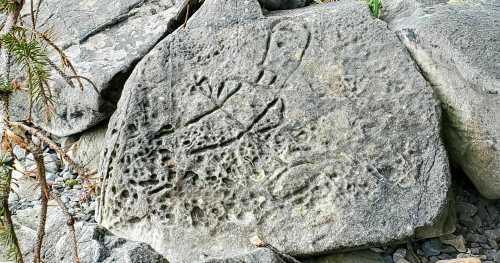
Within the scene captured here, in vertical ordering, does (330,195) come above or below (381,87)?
below

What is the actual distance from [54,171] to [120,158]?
0.63m

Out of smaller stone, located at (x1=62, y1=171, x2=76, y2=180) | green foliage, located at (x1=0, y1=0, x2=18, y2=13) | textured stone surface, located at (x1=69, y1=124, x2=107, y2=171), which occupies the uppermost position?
green foliage, located at (x1=0, y1=0, x2=18, y2=13)

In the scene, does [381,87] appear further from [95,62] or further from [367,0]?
[95,62]

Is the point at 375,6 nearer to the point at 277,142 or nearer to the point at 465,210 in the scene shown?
the point at 277,142

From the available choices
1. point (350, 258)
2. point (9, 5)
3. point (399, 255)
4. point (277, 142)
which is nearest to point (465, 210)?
point (399, 255)

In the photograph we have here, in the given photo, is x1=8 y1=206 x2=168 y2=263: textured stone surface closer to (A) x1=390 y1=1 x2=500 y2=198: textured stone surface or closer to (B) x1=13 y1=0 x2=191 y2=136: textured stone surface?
(B) x1=13 y1=0 x2=191 y2=136: textured stone surface

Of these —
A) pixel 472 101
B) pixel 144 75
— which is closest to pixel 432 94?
pixel 472 101

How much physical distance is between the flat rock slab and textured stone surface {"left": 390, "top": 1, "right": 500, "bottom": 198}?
0.09 meters

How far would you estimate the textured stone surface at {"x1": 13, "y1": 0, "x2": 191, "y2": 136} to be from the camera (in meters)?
3.12

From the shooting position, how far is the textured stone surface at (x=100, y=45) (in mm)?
3123

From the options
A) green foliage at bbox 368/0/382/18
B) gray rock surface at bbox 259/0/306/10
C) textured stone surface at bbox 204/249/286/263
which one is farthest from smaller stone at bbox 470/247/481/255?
gray rock surface at bbox 259/0/306/10

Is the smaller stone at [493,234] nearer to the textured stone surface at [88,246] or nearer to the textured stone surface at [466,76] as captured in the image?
the textured stone surface at [466,76]

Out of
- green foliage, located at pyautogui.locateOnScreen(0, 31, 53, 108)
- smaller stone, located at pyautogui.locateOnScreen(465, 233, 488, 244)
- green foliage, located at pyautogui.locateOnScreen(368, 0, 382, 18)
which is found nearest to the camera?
green foliage, located at pyautogui.locateOnScreen(0, 31, 53, 108)

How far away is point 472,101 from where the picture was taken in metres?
2.53
